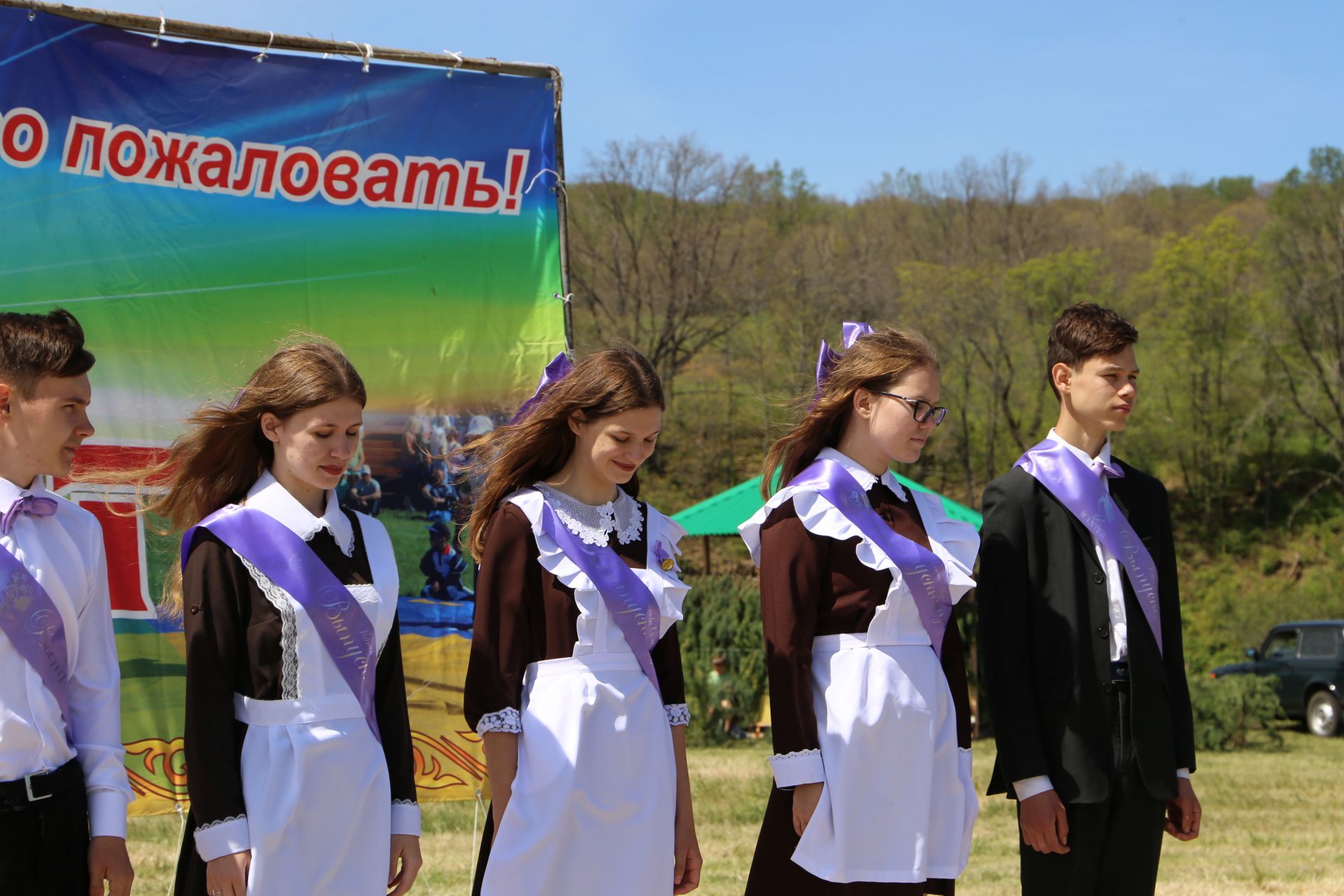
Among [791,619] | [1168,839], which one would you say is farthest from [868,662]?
[1168,839]

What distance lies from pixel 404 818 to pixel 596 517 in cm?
80

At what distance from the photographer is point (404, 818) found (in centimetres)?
298

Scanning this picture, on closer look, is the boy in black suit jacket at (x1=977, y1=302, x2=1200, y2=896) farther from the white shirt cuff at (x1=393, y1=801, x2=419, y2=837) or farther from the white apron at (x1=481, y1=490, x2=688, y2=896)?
the white shirt cuff at (x1=393, y1=801, x2=419, y2=837)

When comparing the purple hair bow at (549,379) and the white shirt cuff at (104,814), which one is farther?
the purple hair bow at (549,379)

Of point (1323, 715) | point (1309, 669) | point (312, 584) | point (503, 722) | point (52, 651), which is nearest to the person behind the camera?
point (52, 651)

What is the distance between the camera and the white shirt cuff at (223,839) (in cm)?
271

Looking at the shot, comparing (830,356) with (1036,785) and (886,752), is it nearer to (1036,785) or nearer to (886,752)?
(886,752)

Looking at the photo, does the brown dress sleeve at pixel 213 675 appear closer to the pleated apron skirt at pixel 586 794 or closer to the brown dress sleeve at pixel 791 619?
the pleated apron skirt at pixel 586 794

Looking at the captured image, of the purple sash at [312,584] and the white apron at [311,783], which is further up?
the purple sash at [312,584]

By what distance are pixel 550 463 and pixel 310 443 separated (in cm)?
61

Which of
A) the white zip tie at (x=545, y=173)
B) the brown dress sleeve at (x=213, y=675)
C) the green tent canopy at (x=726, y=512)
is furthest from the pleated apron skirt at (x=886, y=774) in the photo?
the green tent canopy at (x=726, y=512)

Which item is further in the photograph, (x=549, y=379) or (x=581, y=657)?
(x=549, y=379)

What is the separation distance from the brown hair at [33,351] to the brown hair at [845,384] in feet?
5.50

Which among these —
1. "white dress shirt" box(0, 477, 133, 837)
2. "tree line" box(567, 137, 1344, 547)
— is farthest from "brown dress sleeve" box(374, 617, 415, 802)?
"tree line" box(567, 137, 1344, 547)
